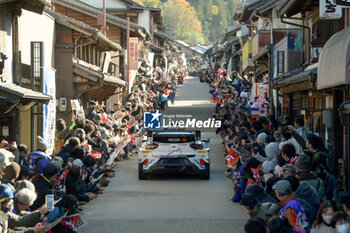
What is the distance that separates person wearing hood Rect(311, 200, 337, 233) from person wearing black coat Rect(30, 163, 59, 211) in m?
4.76

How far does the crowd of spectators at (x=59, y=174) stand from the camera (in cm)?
840

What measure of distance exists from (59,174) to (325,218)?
20.8 ft

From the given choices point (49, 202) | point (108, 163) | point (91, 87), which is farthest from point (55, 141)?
point (49, 202)

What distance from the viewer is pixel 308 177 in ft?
32.9

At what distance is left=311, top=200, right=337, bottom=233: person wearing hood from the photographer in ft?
22.4

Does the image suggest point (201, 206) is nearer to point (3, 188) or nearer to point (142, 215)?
point (142, 215)

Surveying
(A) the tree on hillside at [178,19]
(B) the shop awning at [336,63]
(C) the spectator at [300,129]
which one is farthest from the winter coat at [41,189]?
(A) the tree on hillside at [178,19]

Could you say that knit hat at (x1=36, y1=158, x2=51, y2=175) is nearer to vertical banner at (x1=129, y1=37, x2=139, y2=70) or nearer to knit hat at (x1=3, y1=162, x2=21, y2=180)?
knit hat at (x1=3, y1=162, x2=21, y2=180)

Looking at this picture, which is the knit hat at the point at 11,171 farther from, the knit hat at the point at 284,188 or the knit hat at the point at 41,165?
the knit hat at the point at 284,188

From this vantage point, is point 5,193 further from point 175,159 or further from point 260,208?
point 175,159

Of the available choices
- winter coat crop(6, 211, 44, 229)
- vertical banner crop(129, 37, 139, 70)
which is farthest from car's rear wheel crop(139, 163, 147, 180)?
vertical banner crop(129, 37, 139, 70)

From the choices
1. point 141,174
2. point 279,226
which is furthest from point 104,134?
Result: point 279,226

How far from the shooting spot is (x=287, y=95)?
83.4ft

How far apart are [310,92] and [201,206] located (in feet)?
23.1
